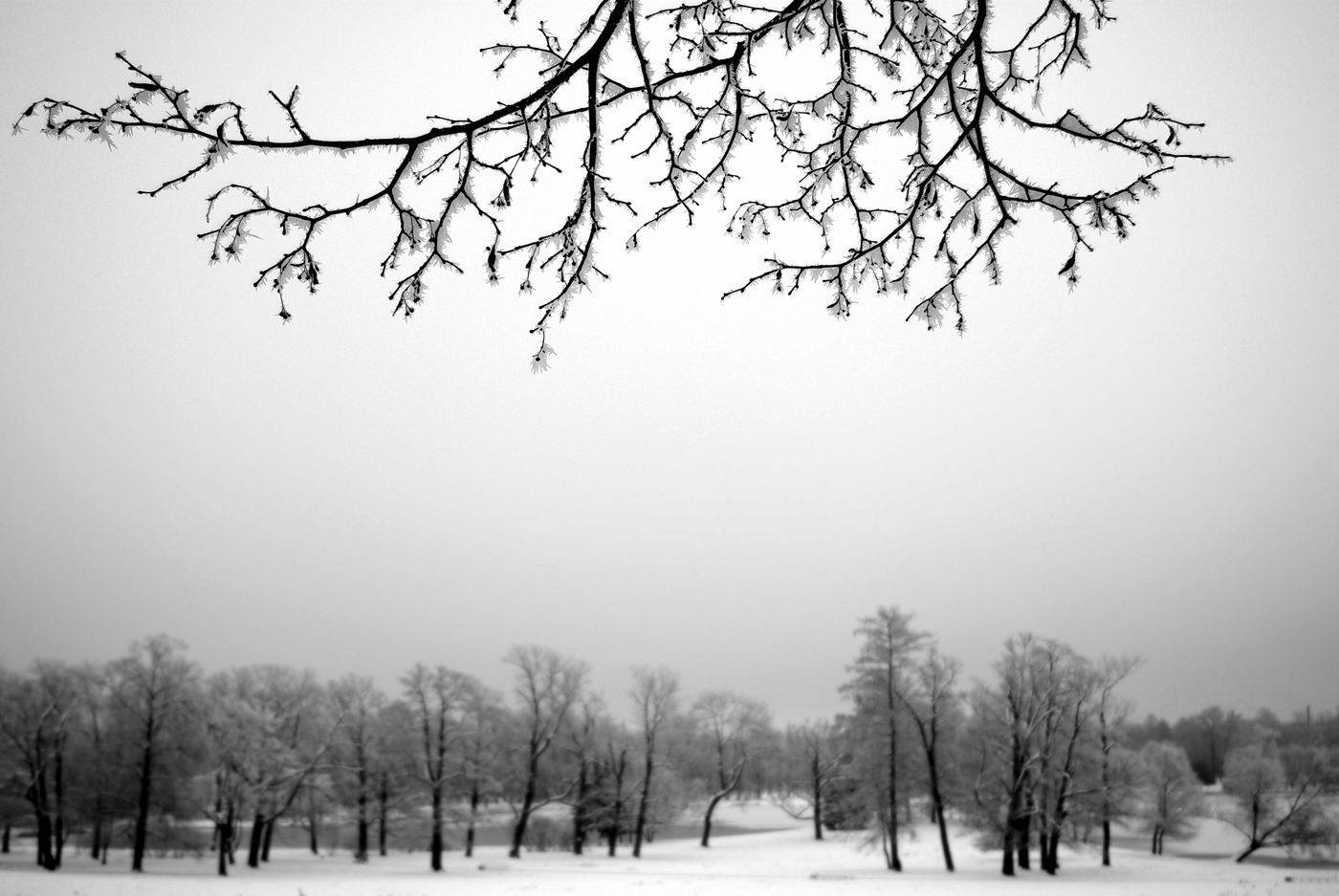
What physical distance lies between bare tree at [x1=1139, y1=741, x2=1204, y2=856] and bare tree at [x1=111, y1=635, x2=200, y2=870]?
40.5 metres

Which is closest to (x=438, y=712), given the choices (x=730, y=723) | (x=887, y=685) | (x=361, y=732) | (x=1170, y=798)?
(x=361, y=732)

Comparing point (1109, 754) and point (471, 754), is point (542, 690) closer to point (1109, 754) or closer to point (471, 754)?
point (471, 754)

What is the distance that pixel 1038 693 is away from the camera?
2427cm

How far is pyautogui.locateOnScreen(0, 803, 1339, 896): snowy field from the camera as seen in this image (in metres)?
19.0

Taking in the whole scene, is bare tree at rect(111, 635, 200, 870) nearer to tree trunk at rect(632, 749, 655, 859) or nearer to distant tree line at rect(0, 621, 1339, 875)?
distant tree line at rect(0, 621, 1339, 875)

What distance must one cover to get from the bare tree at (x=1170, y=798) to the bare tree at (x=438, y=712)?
30.9 meters

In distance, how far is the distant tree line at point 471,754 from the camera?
24328 mm

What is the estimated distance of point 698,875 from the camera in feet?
83.1

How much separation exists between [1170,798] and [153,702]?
1747 inches

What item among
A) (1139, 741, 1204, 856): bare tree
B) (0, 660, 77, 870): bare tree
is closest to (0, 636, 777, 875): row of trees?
(0, 660, 77, 870): bare tree

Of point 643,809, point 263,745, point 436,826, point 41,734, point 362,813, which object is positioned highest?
point 263,745

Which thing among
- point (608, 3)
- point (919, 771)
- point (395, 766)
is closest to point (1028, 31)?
point (608, 3)

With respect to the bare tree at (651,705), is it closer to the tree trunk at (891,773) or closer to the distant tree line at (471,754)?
the distant tree line at (471,754)

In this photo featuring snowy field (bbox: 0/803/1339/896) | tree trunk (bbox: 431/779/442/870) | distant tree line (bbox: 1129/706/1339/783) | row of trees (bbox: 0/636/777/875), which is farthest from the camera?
distant tree line (bbox: 1129/706/1339/783)
